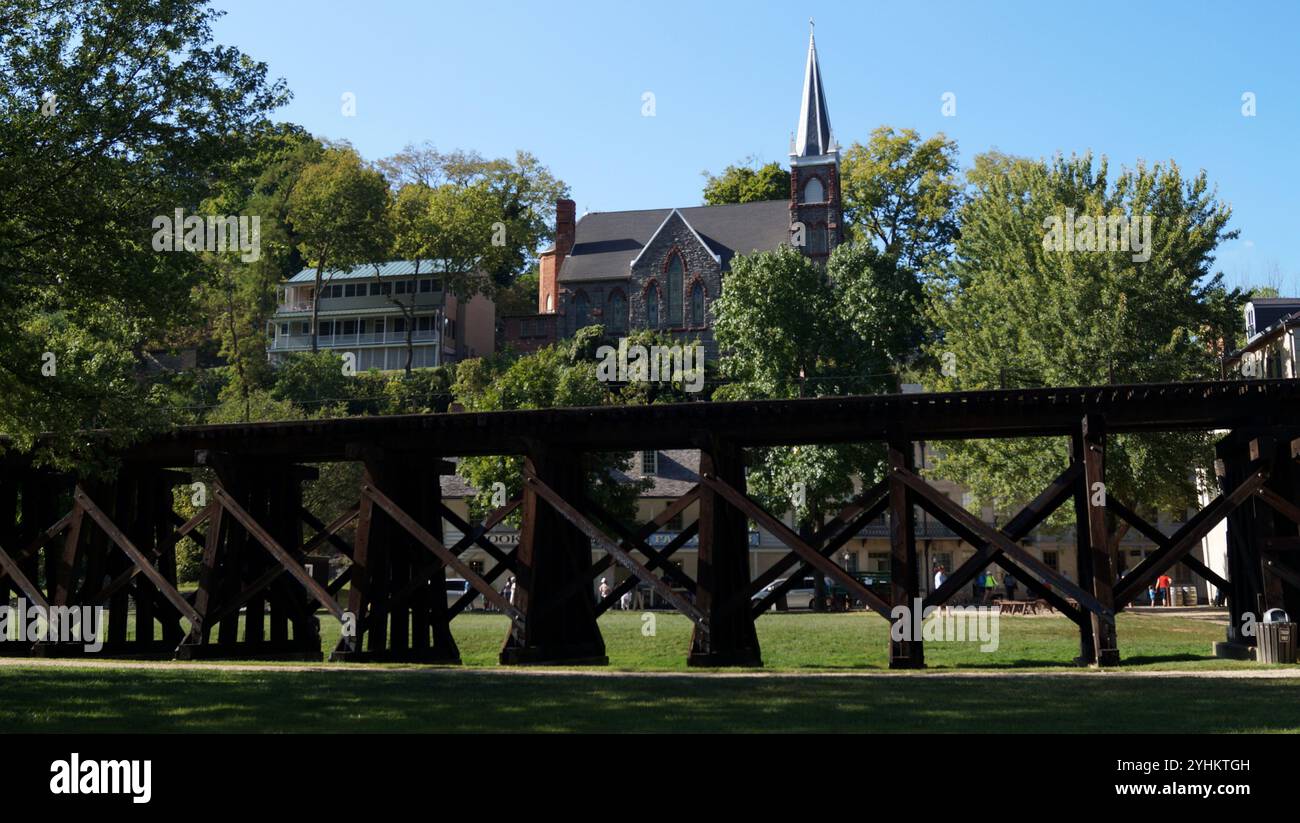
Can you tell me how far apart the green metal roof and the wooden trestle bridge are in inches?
2466

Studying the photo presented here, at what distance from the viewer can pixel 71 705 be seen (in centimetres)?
1322

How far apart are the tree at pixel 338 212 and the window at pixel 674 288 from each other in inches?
736

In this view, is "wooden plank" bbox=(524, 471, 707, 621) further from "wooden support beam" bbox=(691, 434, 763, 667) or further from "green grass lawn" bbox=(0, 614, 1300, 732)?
"green grass lawn" bbox=(0, 614, 1300, 732)

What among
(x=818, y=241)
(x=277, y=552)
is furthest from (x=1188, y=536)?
(x=818, y=241)

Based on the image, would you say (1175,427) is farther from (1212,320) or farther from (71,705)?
(1212,320)

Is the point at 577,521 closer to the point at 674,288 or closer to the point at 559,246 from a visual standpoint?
the point at 674,288

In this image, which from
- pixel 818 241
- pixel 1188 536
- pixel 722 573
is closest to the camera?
pixel 1188 536

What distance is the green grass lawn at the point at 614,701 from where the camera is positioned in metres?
11.5

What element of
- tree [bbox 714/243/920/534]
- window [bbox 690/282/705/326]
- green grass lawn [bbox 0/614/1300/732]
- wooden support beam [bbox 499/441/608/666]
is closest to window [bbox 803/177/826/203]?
window [bbox 690/282/705/326]

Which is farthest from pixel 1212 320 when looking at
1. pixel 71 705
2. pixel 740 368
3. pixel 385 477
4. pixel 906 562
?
pixel 71 705

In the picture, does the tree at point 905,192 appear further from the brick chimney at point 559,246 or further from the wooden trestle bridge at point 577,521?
the wooden trestle bridge at point 577,521

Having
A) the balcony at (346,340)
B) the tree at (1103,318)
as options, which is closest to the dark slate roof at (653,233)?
the balcony at (346,340)

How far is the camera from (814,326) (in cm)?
5453

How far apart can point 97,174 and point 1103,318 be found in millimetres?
28923
